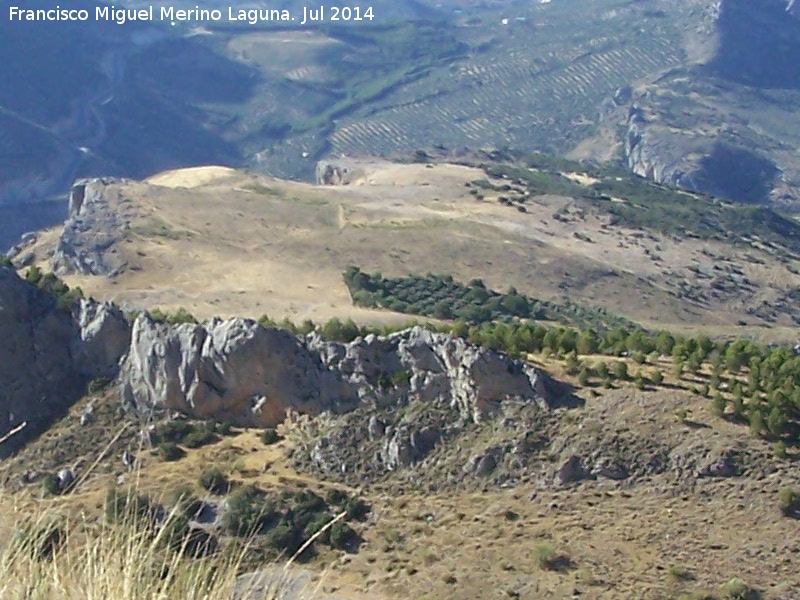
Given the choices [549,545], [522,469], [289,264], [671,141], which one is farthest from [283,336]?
[671,141]

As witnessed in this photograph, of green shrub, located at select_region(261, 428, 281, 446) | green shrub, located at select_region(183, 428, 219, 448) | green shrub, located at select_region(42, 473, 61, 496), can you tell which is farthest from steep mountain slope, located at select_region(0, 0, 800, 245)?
green shrub, located at select_region(42, 473, 61, 496)

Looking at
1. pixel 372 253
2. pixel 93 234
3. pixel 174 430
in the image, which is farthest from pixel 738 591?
pixel 93 234

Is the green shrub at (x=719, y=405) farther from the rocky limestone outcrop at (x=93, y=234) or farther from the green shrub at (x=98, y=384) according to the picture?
the rocky limestone outcrop at (x=93, y=234)

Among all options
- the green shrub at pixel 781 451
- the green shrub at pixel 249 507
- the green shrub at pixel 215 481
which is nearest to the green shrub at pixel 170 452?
the green shrub at pixel 215 481

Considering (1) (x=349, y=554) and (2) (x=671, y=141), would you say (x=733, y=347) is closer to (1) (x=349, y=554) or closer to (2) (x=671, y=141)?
(1) (x=349, y=554)

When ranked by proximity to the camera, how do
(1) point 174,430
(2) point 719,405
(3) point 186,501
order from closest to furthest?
1. (3) point 186,501
2. (2) point 719,405
3. (1) point 174,430

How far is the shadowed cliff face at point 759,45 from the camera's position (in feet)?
583

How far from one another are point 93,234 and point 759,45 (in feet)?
482

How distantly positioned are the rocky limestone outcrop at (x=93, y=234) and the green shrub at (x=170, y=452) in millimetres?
29682

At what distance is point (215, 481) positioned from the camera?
28.0 m

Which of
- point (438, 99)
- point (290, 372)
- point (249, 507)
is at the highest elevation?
point (438, 99)

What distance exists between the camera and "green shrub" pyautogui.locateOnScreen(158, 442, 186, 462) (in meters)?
29.7

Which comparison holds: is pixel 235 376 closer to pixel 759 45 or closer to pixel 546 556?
pixel 546 556

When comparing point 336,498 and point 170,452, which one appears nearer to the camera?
point 336,498
